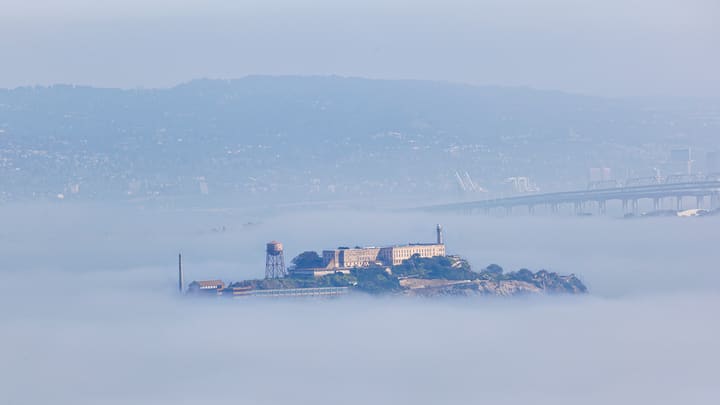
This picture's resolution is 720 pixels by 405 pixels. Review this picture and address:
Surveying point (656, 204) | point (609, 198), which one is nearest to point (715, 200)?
point (656, 204)

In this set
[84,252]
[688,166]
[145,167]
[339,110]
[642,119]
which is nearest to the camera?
[84,252]

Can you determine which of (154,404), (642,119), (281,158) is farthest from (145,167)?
(154,404)

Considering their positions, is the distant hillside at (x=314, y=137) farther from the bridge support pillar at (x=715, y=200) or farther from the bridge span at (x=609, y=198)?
the bridge support pillar at (x=715, y=200)

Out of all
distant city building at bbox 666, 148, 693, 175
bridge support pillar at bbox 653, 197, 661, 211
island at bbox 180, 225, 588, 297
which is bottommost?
island at bbox 180, 225, 588, 297

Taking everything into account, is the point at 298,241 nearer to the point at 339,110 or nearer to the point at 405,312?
the point at 405,312

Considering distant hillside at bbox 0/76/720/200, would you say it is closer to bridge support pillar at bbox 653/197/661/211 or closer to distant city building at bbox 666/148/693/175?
Result: distant city building at bbox 666/148/693/175

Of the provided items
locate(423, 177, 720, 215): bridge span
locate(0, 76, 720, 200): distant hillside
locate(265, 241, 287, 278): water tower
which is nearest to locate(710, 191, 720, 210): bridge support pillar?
locate(423, 177, 720, 215): bridge span

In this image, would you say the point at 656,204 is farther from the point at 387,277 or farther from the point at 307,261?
the point at 387,277

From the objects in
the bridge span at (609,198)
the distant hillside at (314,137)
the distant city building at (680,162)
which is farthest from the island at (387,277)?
the distant city building at (680,162)
